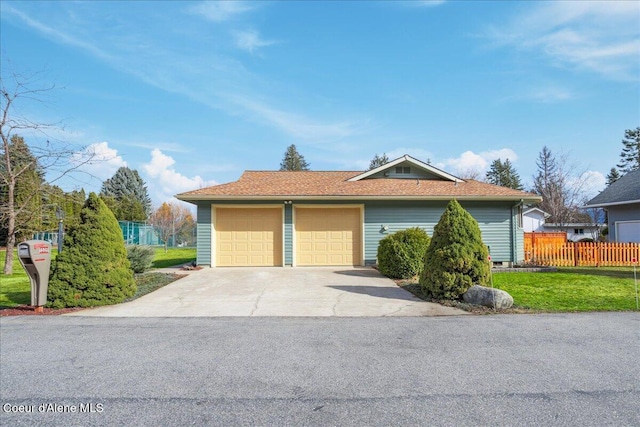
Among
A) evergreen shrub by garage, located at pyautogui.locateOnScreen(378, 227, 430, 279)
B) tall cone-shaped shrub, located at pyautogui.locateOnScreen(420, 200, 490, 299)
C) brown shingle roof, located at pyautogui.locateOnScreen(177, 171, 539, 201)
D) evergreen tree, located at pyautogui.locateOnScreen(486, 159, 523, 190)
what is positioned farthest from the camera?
evergreen tree, located at pyautogui.locateOnScreen(486, 159, 523, 190)

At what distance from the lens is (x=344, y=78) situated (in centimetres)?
1316

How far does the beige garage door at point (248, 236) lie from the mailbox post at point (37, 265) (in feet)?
22.8

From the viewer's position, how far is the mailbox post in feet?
21.7

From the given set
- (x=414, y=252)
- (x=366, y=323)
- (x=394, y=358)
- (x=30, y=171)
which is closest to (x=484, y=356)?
(x=394, y=358)

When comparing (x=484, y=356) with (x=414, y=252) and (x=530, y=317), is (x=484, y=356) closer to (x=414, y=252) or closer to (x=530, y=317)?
(x=530, y=317)

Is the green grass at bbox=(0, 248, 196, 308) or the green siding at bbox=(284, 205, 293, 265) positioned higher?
the green siding at bbox=(284, 205, 293, 265)

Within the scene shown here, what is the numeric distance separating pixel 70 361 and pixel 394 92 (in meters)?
12.5

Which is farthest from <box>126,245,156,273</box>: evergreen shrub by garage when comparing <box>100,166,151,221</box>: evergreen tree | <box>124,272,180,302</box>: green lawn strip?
<box>100,166,151,221</box>: evergreen tree

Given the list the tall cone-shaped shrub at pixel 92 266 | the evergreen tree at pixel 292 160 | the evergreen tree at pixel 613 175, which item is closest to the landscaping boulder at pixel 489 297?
the tall cone-shaped shrub at pixel 92 266

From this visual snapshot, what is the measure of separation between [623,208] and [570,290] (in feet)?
44.1

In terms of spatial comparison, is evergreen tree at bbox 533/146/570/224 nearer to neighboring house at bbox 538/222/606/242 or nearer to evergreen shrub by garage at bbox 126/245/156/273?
neighboring house at bbox 538/222/606/242

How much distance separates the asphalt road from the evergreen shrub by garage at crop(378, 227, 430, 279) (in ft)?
16.0

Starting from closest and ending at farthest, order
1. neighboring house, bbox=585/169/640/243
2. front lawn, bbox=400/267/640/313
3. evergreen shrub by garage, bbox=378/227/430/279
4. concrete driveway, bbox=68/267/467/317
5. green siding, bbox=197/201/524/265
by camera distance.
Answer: concrete driveway, bbox=68/267/467/317, front lawn, bbox=400/267/640/313, evergreen shrub by garage, bbox=378/227/430/279, green siding, bbox=197/201/524/265, neighboring house, bbox=585/169/640/243

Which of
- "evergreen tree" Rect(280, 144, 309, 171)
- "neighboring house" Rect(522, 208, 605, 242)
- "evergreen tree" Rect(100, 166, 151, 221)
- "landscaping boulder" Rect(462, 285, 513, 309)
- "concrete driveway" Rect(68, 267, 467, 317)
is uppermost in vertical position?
"evergreen tree" Rect(280, 144, 309, 171)
